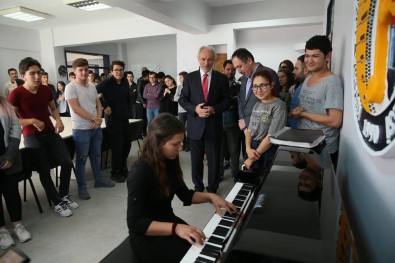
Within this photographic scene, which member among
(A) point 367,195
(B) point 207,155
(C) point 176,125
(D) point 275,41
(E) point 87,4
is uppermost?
(E) point 87,4

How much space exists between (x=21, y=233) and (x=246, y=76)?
7.92 ft

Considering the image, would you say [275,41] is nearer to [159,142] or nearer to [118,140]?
[118,140]

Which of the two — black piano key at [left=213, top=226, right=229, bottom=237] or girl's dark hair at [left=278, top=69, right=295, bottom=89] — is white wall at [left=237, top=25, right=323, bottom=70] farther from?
black piano key at [left=213, top=226, right=229, bottom=237]

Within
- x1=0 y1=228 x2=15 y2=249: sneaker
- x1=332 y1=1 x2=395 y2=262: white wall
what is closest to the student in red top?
x1=0 y1=228 x2=15 y2=249: sneaker

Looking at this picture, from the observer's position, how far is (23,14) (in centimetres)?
625

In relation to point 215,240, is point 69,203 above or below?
below

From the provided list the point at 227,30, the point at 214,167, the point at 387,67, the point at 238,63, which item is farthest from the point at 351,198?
the point at 227,30

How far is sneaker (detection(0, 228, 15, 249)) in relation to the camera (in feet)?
7.14

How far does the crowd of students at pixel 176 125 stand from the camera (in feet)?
4.30

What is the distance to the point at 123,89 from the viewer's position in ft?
11.3

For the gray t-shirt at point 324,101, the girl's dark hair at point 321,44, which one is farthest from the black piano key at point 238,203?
the girl's dark hair at point 321,44

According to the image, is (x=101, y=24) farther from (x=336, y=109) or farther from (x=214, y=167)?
(x=336, y=109)

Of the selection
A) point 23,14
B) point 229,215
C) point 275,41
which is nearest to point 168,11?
point 275,41

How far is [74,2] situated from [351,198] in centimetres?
575
